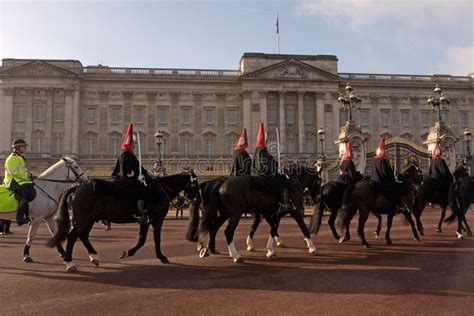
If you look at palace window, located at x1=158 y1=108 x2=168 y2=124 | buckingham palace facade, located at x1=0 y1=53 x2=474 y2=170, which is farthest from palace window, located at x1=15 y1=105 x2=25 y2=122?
palace window, located at x1=158 y1=108 x2=168 y2=124

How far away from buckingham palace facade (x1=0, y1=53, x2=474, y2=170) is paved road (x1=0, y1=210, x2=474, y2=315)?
40.0 metres

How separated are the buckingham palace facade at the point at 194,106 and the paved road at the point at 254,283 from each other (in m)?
40.0

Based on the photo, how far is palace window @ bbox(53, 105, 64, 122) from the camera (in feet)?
156

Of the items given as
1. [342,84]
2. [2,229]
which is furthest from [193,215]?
[342,84]

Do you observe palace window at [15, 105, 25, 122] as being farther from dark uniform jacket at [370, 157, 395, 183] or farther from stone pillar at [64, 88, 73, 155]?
dark uniform jacket at [370, 157, 395, 183]

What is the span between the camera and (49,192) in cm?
849

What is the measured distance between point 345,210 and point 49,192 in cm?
699

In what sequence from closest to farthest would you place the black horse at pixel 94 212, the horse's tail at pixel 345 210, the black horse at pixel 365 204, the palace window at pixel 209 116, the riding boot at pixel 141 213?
the black horse at pixel 94 212 < the riding boot at pixel 141 213 < the black horse at pixel 365 204 < the horse's tail at pixel 345 210 < the palace window at pixel 209 116

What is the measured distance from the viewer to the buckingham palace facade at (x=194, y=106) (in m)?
47.2

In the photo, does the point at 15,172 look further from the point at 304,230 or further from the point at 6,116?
the point at 6,116

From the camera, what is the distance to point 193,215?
8.67 meters

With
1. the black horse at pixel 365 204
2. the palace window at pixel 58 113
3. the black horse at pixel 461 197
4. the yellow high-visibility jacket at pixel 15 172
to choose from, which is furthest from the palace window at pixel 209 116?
the yellow high-visibility jacket at pixel 15 172

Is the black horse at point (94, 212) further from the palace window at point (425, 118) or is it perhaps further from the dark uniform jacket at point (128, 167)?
the palace window at point (425, 118)

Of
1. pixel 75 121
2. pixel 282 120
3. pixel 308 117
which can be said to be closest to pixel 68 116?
pixel 75 121
